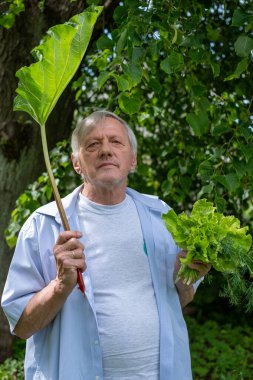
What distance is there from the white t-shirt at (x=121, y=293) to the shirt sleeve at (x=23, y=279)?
19cm

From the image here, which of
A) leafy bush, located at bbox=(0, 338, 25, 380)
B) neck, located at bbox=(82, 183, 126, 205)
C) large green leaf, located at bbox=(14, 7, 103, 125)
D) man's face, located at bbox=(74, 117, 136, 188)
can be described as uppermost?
large green leaf, located at bbox=(14, 7, 103, 125)

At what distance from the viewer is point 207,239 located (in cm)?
191

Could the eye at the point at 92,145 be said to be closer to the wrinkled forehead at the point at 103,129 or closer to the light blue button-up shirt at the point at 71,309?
the wrinkled forehead at the point at 103,129

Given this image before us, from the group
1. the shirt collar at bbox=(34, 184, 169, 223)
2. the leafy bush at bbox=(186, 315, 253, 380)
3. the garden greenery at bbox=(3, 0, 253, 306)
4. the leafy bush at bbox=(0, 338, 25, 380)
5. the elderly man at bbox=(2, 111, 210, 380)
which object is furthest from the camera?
the leafy bush at bbox=(186, 315, 253, 380)

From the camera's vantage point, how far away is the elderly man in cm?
205

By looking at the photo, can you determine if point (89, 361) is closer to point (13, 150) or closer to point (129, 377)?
point (129, 377)

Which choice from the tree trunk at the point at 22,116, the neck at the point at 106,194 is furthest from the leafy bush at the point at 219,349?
the neck at the point at 106,194

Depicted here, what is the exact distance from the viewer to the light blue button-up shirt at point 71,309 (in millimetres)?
2062

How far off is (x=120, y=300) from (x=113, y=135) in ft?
2.04

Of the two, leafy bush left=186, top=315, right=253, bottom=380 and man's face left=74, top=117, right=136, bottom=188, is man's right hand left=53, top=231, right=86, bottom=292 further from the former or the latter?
leafy bush left=186, top=315, right=253, bottom=380

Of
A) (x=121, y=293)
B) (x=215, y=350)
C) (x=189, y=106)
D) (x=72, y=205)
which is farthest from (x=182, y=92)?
(x=121, y=293)

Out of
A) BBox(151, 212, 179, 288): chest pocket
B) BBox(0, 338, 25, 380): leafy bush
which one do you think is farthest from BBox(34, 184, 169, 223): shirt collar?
BBox(0, 338, 25, 380): leafy bush

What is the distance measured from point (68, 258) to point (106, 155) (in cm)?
49

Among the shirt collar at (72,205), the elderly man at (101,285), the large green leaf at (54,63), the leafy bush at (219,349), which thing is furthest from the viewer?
the leafy bush at (219,349)
